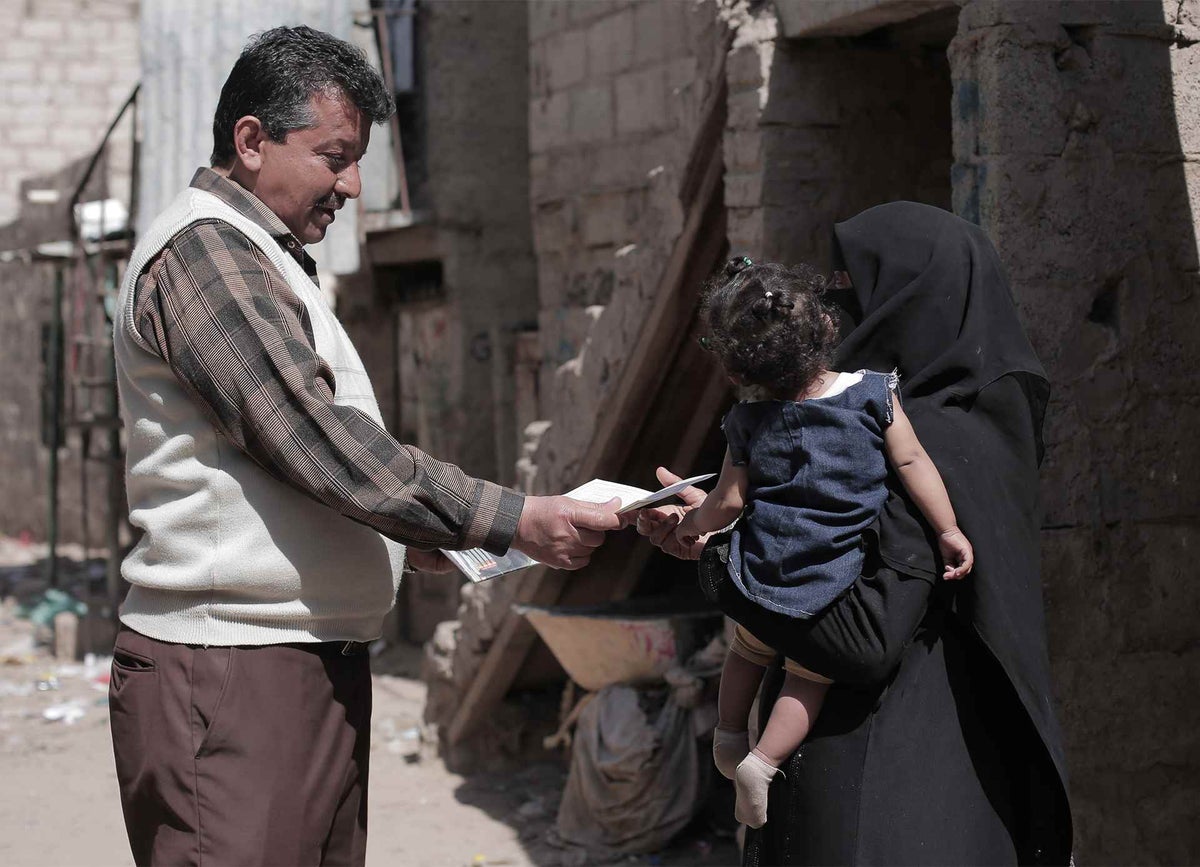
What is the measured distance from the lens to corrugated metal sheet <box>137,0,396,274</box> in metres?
8.27

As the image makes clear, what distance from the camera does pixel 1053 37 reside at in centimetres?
350

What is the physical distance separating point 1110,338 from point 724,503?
1.64 meters

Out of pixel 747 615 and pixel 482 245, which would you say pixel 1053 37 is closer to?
pixel 747 615

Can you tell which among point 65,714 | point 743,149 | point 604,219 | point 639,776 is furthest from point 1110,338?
point 65,714

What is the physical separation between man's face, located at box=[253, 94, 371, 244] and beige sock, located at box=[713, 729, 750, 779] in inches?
48.2

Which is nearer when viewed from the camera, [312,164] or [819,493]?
[819,493]

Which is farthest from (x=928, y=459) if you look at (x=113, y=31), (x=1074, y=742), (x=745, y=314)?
(x=113, y=31)

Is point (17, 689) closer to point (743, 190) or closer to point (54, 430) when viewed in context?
point (54, 430)

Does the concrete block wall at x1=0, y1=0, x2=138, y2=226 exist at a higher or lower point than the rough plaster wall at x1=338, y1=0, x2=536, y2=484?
higher

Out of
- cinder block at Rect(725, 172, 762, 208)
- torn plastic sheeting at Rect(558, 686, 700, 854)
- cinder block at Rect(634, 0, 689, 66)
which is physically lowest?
torn plastic sheeting at Rect(558, 686, 700, 854)

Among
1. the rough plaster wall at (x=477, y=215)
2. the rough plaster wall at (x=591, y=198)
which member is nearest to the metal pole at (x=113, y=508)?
the rough plaster wall at (x=477, y=215)

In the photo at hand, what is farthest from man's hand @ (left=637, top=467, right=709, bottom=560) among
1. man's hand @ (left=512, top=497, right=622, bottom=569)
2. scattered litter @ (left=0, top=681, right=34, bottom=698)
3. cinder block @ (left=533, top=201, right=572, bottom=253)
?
scattered litter @ (left=0, top=681, right=34, bottom=698)

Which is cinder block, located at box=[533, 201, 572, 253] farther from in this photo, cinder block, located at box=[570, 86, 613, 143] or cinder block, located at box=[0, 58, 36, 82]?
cinder block, located at box=[0, 58, 36, 82]

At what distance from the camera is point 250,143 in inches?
98.7
